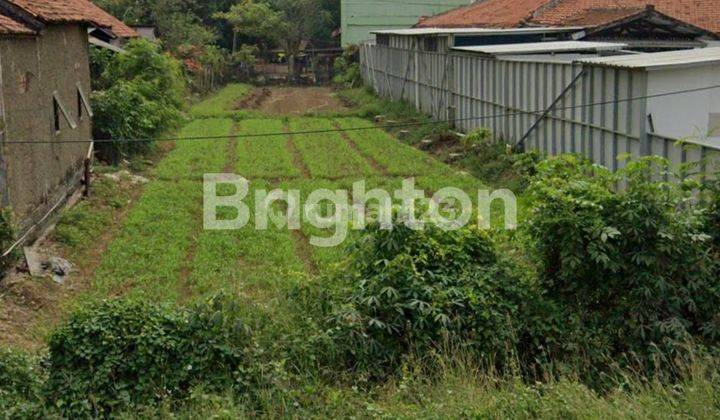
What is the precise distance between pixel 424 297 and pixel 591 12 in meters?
24.9

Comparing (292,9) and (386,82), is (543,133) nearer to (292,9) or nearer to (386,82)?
(386,82)

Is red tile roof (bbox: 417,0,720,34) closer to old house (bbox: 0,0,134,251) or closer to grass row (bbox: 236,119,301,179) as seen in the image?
grass row (bbox: 236,119,301,179)

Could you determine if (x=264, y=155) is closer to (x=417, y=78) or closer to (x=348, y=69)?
(x=417, y=78)

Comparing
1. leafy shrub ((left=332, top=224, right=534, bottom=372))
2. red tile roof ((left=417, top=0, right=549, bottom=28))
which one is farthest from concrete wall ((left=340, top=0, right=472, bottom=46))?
leafy shrub ((left=332, top=224, right=534, bottom=372))

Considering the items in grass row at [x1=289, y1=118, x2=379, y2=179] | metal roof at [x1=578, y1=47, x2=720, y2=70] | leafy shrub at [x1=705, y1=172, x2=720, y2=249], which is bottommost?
grass row at [x1=289, y1=118, x2=379, y2=179]

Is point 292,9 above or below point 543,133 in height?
above

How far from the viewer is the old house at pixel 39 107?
14.7m

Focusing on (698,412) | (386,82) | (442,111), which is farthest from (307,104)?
(698,412)

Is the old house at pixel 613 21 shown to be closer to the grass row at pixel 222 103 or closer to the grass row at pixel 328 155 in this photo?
the grass row at pixel 328 155

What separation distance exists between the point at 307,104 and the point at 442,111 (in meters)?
13.6

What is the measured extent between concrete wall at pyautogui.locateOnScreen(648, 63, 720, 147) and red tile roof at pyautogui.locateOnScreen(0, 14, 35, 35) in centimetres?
995

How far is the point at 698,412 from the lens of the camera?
780cm

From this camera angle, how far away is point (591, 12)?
3275 cm

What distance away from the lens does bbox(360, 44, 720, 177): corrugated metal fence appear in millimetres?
16406
